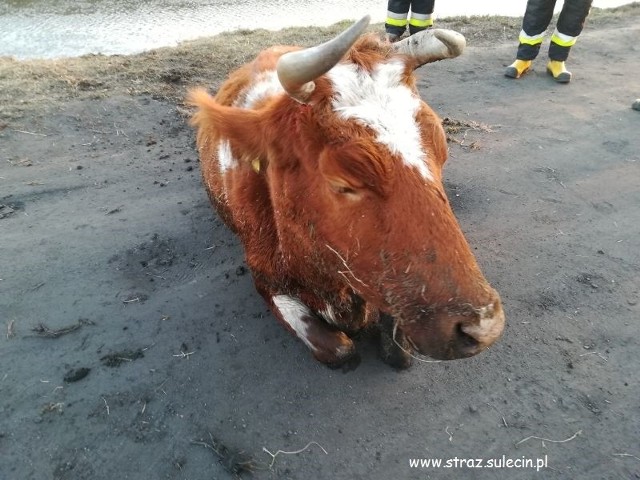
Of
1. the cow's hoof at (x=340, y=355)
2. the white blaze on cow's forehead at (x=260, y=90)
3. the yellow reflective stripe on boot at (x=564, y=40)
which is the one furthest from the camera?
the yellow reflective stripe on boot at (x=564, y=40)

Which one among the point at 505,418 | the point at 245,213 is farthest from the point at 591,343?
the point at 245,213

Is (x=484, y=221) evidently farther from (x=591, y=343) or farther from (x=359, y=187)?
(x=359, y=187)

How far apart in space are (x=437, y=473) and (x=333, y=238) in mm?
1603

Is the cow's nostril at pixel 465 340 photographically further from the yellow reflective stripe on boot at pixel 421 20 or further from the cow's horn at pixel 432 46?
the yellow reflective stripe on boot at pixel 421 20

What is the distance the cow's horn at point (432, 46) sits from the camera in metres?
2.58

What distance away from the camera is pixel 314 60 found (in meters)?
2.04

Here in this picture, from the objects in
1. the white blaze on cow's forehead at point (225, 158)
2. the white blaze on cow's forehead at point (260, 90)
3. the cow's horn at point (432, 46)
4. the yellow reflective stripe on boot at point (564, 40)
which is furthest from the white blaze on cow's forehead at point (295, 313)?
the yellow reflective stripe on boot at point (564, 40)

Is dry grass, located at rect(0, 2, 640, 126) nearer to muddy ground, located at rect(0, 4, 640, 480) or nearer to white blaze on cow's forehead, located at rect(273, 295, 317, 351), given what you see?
muddy ground, located at rect(0, 4, 640, 480)

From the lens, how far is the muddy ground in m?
2.80

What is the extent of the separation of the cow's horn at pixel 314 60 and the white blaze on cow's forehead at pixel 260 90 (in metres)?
1.10

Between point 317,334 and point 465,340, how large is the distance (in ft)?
4.17

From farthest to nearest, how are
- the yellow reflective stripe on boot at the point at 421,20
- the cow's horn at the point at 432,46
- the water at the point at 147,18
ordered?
the water at the point at 147,18 → the yellow reflective stripe on boot at the point at 421,20 → the cow's horn at the point at 432,46

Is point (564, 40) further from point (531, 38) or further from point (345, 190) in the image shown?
point (345, 190)

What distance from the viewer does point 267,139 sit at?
8.35ft
